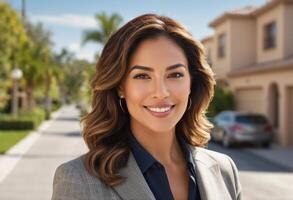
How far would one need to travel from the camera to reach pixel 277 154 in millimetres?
19562

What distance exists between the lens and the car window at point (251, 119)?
2161cm

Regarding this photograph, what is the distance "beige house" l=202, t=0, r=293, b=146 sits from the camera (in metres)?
22.7

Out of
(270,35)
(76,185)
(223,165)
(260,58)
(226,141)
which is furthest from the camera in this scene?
(260,58)

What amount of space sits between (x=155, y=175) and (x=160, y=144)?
0.66ft

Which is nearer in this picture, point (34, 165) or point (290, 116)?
point (34, 165)

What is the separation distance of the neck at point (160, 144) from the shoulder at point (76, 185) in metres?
0.36

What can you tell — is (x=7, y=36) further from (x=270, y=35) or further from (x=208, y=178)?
(x=208, y=178)

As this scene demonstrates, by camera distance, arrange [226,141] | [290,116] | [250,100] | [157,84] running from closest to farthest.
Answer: [157,84]
[226,141]
[290,116]
[250,100]

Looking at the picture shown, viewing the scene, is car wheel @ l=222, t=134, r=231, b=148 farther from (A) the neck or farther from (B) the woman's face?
(B) the woman's face

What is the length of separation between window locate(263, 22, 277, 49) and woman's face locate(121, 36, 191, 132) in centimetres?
2468

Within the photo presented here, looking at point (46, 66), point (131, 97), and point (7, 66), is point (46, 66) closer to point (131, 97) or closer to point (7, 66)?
point (7, 66)

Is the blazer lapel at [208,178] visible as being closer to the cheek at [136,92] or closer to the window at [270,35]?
the cheek at [136,92]

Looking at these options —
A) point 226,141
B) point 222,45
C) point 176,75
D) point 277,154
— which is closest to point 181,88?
point 176,75

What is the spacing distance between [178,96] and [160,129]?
0.16 m
